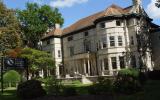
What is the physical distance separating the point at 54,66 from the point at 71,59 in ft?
12.1

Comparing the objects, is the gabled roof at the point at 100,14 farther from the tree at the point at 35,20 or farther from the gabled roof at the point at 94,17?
the tree at the point at 35,20

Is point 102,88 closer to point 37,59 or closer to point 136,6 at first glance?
point 136,6

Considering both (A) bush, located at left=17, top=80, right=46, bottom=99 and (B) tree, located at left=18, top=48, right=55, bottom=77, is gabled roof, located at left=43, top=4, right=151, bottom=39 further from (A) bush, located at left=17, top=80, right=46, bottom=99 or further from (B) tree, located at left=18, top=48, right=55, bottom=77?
(A) bush, located at left=17, top=80, right=46, bottom=99

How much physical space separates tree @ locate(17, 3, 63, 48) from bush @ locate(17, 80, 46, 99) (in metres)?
47.3

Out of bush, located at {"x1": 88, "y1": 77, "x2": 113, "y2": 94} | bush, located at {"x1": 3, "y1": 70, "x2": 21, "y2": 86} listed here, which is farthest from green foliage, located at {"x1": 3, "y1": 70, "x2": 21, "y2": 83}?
bush, located at {"x1": 88, "y1": 77, "x2": 113, "y2": 94}

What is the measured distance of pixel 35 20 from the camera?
66.7m

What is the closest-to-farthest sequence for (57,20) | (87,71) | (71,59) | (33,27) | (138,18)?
(138,18)
(87,71)
(71,59)
(33,27)
(57,20)

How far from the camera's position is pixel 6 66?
80.6 feet

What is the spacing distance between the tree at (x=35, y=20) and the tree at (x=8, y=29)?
1988 centimetres

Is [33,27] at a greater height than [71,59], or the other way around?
[33,27]

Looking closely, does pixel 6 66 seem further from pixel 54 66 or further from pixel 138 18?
pixel 54 66

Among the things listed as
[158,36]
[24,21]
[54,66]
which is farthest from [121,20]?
[24,21]

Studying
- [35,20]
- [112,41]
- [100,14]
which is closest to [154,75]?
[112,41]

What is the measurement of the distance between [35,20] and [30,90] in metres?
49.6
